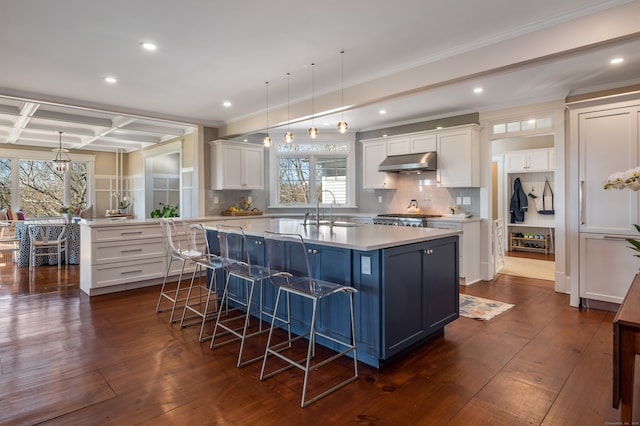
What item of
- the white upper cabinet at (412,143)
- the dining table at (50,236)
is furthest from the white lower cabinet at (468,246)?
the dining table at (50,236)

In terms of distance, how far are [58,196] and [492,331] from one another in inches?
425

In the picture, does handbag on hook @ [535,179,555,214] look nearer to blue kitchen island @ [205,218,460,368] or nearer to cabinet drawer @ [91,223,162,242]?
blue kitchen island @ [205,218,460,368]

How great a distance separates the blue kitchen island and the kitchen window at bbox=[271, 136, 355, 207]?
407 cm

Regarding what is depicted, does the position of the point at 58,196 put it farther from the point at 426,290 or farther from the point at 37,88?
the point at 426,290

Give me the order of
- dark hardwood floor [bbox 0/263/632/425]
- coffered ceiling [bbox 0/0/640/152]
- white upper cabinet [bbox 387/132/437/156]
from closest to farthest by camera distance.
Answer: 1. dark hardwood floor [bbox 0/263/632/425]
2. coffered ceiling [bbox 0/0/640/152]
3. white upper cabinet [bbox 387/132/437/156]

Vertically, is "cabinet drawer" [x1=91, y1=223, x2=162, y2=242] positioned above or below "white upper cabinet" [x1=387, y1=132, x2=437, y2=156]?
below

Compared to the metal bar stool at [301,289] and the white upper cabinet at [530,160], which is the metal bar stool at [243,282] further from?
the white upper cabinet at [530,160]

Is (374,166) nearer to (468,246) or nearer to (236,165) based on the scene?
(468,246)

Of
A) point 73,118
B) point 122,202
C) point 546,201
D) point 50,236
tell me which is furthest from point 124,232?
point 546,201

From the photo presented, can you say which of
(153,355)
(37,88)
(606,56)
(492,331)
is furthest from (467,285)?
(37,88)

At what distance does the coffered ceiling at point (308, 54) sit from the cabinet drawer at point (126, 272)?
2297 millimetres

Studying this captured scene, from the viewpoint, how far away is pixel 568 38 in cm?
272

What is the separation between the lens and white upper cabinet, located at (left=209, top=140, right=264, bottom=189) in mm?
6211

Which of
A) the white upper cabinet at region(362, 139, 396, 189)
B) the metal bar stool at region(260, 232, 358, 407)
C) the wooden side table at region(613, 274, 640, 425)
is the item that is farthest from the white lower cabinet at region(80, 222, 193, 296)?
the wooden side table at region(613, 274, 640, 425)
